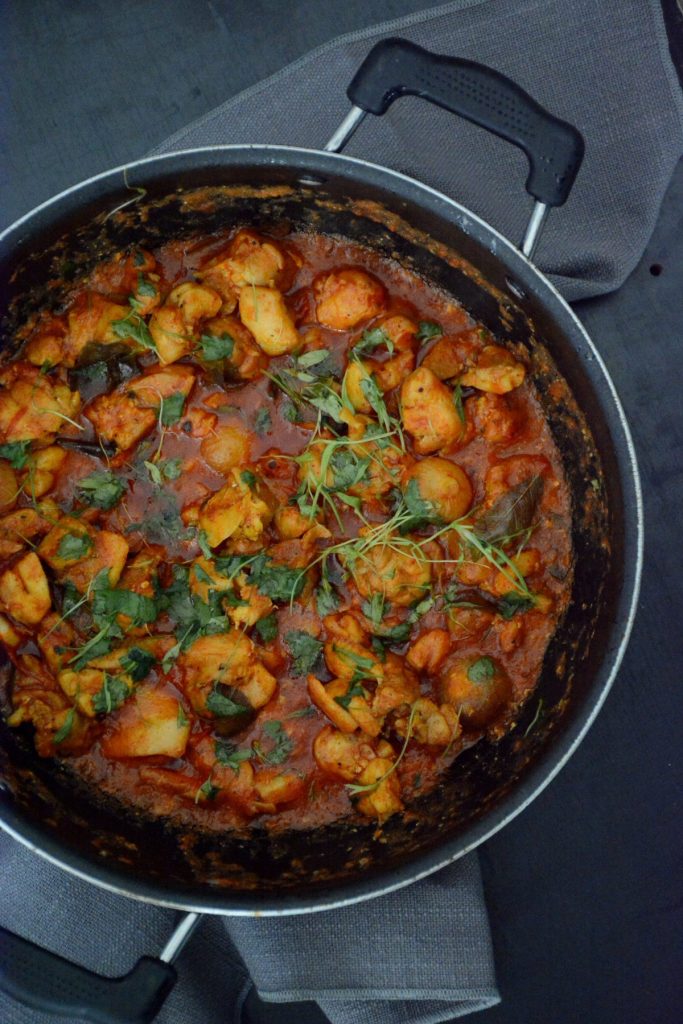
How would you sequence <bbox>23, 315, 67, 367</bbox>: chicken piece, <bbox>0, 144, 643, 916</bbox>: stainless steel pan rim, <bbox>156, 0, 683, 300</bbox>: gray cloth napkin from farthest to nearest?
<bbox>156, 0, 683, 300</bbox>: gray cloth napkin → <bbox>23, 315, 67, 367</bbox>: chicken piece → <bbox>0, 144, 643, 916</bbox>: stainless steel pan rim

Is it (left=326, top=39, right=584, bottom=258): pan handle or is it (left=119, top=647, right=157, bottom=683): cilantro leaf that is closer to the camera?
(left=326, top=39, right=584, bottom=258): pan handle

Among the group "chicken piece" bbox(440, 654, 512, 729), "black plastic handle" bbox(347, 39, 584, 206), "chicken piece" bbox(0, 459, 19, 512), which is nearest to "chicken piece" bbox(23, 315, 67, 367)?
"chicken piece" bbox(0, 459, 19, 512)

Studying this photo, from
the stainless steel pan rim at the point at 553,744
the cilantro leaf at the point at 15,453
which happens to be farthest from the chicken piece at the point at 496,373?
the cilantro leaf at the point at 15,453

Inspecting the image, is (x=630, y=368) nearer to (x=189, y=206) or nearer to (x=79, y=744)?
(x=189, y=206)

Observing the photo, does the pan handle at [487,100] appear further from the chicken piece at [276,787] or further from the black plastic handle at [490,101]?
the chicken piece at [276,787]

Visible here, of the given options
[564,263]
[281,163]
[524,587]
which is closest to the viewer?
[281,163]

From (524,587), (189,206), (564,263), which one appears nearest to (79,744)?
(524,587)

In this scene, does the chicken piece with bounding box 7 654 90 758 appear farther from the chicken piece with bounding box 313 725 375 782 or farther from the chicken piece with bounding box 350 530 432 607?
the chicken piece with bounding box 350 530 432 607
